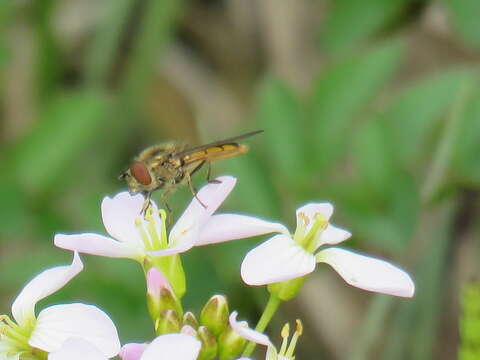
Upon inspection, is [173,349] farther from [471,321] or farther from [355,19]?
[355,19]

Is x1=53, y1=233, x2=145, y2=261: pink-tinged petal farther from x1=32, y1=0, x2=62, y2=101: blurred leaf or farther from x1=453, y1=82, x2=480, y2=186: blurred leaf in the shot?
x1=32, y1=0, x2=62, y2=101: blurred leaf

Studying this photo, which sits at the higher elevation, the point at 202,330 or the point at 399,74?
the point at 202,330

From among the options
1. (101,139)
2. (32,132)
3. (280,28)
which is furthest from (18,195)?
(280,28)

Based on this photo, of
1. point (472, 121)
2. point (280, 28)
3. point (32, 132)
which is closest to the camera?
point (472, 121)

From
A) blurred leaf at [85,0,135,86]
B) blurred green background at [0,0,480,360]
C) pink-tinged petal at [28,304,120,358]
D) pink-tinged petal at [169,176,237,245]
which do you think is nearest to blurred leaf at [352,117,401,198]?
blurred green background at [0,0,480,360]

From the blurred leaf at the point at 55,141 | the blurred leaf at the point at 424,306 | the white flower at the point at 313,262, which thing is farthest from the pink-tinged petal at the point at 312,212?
the blurred leaf at the point at 55,141

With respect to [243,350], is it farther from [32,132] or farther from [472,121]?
[32,132]
